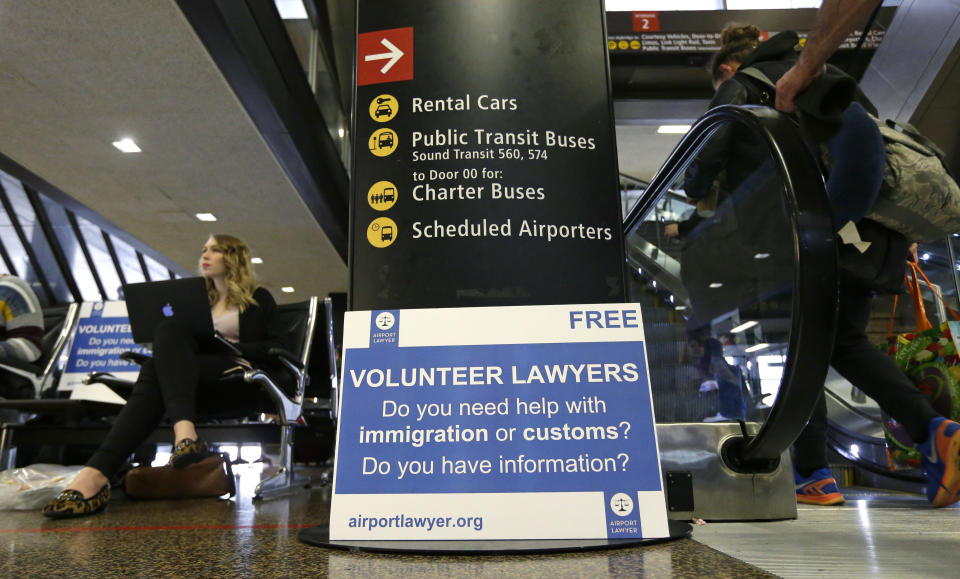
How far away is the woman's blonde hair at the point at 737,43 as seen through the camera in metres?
2.52

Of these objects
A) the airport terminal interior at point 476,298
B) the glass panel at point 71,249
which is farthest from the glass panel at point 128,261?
the airport terminal interior at point 476,298

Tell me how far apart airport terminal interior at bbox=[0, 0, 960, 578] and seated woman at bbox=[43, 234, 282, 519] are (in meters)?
0.11

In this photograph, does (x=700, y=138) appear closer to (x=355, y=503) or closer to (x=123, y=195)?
(x=355, y=503)

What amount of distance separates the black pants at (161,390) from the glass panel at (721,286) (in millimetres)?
1784

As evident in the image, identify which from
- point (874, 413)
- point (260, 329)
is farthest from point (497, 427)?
point (874, 413)

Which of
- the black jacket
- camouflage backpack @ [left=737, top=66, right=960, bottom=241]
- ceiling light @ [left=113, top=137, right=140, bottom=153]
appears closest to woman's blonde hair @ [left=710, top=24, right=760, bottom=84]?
camouflage backpack @ [left=737, top=66, right=960, bottom=241]

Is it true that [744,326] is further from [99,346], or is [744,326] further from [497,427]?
[99,346]

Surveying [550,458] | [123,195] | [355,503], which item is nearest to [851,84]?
[550,458]

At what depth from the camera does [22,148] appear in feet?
22.9

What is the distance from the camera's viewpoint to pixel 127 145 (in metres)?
6.95

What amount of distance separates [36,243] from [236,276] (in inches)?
424

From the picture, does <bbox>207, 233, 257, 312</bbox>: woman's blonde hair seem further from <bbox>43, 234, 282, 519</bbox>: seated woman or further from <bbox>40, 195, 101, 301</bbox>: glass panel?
Result: <bbox>40, 195, 101, 301</bbox>: glass panel

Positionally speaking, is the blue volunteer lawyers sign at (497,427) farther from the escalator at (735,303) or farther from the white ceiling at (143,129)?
the white ceiling at (143,129)

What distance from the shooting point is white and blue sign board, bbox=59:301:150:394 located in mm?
4180
